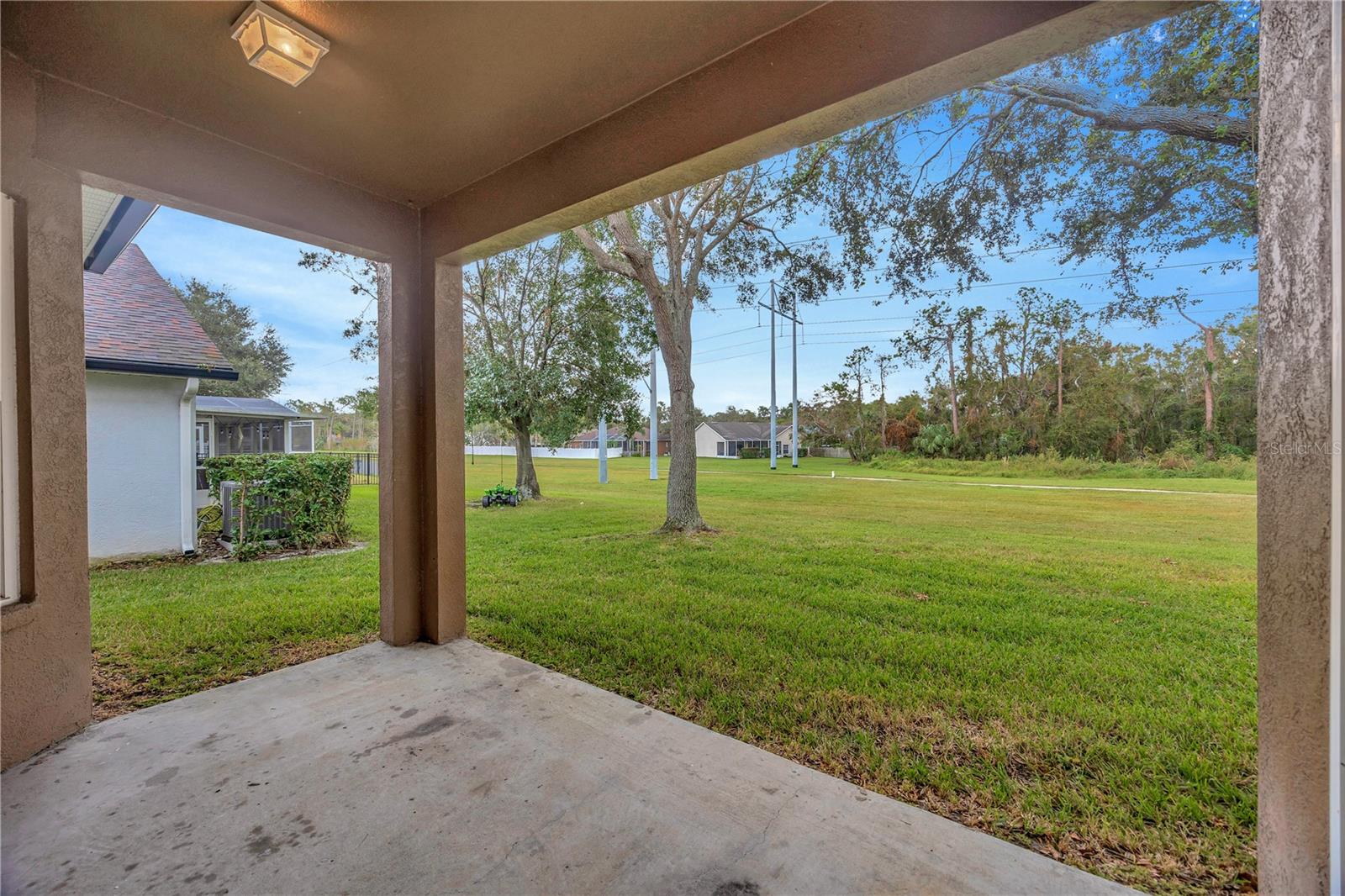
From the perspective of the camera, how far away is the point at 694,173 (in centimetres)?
213

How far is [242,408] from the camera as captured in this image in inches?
354

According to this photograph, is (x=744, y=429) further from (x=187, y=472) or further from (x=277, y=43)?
(x=277, y=43)

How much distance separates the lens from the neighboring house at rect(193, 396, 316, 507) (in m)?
8.05

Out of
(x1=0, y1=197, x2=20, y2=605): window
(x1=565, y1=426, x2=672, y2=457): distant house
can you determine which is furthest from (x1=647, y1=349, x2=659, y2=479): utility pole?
(x1=0, y1=197, x2=20, y2=605): window

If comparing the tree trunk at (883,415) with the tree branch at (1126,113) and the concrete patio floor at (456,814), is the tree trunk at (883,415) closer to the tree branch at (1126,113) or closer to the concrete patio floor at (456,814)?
the tree branch at (1126,113)

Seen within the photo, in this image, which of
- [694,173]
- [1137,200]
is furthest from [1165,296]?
[694,173]

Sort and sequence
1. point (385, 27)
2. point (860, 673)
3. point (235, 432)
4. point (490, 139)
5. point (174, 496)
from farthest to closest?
1. point (235, 432)
2. point (174, 496)
3. point (860, 673)
4. point (490, 139)
5. point (385, 27)

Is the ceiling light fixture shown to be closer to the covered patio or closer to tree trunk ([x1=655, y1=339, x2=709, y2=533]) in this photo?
the covered patio

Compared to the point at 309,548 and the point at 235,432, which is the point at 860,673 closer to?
the point at 309,548

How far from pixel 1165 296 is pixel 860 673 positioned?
464cm

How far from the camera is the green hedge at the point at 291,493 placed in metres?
5.71

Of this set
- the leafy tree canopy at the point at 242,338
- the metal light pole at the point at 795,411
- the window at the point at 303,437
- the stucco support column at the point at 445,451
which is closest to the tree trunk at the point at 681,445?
the metal light pole at the point at 795,411

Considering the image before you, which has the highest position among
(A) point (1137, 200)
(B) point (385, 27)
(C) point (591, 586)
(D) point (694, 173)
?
(A) point (1137, 200)

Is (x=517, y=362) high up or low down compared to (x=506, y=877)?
up
